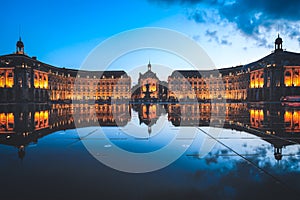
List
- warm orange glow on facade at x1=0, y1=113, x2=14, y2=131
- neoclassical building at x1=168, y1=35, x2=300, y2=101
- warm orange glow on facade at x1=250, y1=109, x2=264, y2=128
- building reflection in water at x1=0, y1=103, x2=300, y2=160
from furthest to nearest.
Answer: neoclassical building at x1=168, y1=35, x2=300, y2=101, warm orange glow on facade at x1=250, y1=109, x2=264, y2=128, warm orange glow on facade at x1=0, y1=113, x2=14, y2=131, building reflection in water at x1=0, y1=103, x2=300, y2=160

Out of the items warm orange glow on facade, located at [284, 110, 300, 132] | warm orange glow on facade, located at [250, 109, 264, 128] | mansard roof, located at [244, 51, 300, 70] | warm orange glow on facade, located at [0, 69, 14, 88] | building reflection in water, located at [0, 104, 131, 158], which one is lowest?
building reflection in water, located at [0, 104, 131, 158]

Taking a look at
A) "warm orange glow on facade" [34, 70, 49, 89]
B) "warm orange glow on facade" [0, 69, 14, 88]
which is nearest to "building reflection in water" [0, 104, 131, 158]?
"warm orange glow on facade" [0, 69, 14, 88]

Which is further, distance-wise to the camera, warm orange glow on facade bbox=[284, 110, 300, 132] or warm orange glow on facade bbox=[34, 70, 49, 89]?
warm orange glow on facade bbox=[34, 70, 49, 89]

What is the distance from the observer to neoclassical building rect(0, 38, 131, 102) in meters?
71.2

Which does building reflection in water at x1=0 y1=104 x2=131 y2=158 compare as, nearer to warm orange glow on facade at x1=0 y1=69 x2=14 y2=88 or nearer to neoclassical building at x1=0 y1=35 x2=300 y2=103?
neoclassical building at x1=0 y1=35 x2=300 y2=103

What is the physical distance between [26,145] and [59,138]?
154 cm

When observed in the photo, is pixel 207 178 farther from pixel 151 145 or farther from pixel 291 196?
pixel 151 145

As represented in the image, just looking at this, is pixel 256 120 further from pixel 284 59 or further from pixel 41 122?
pixel 284 59

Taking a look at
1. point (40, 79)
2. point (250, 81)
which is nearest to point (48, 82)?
point (40, 79)

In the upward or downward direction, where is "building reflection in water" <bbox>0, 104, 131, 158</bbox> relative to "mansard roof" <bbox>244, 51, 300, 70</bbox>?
downward

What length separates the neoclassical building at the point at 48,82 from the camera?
7119 cm

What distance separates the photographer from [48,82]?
306ft

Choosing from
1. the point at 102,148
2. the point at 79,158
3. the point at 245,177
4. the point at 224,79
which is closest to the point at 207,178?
the point at 245,177

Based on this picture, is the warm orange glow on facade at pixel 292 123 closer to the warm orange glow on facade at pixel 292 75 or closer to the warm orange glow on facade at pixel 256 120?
the warm orange glow on facade at pixel 256 120
